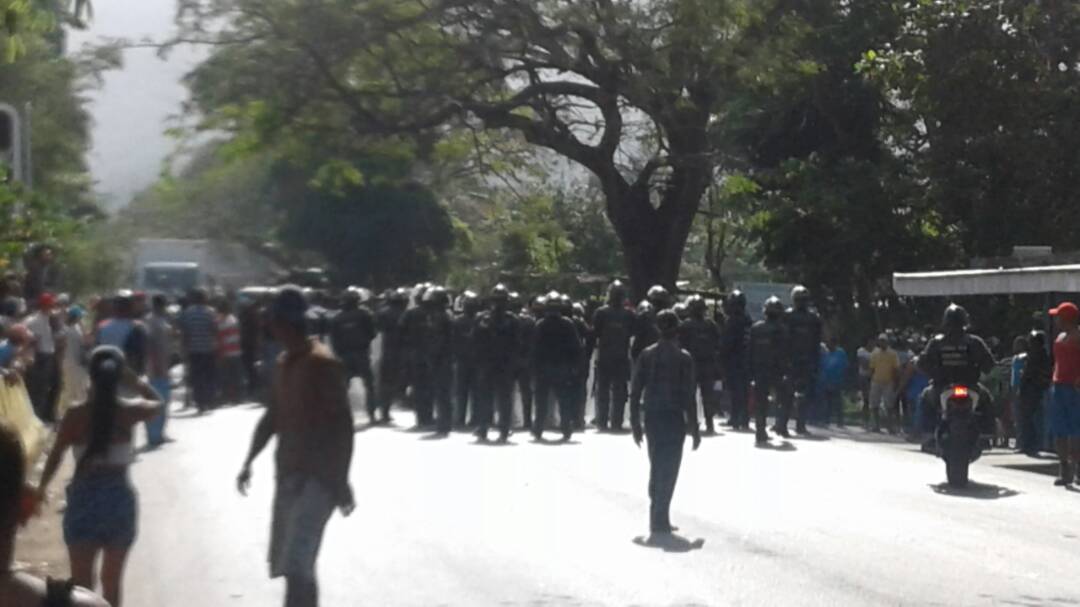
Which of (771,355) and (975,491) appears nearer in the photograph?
(975,491)

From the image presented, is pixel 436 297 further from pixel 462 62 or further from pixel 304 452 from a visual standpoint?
pixel 462 62

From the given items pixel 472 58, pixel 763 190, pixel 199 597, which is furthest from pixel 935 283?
pixel 472 58

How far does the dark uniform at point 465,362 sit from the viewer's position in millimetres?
25062

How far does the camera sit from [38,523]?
15875 mm

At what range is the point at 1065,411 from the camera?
19.5 metres

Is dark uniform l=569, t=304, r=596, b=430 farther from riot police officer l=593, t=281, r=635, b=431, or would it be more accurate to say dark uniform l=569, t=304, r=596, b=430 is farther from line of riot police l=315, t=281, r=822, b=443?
riot police officer l=593, t=281, r=635, b=431

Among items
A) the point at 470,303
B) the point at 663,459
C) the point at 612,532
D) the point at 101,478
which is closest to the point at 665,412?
the point at 663,459

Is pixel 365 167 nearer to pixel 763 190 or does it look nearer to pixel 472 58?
pixel 472 58

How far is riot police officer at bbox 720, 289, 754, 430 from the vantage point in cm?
2647

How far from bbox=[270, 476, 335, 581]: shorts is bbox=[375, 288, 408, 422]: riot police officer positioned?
15867 mm

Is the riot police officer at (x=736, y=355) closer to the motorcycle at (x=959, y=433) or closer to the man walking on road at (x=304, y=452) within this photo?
the motorcycle at (x=959, y=433)

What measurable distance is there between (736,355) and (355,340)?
5212mm

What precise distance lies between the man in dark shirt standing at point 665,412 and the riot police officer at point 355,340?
8785 millimetres

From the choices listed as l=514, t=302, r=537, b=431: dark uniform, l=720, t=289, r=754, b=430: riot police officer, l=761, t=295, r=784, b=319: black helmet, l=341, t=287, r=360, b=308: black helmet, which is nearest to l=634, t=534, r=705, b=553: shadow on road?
l=341, t=287, r=360, b=308: black helmet
